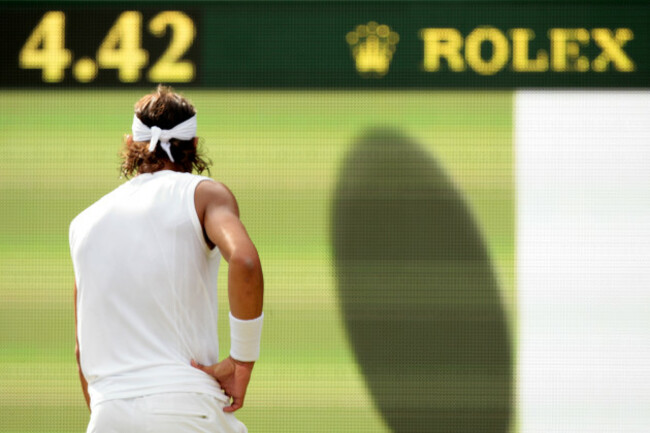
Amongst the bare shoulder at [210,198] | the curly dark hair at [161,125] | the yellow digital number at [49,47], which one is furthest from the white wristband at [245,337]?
the yellow digital number at [49,47]

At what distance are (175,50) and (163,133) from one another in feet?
5.03

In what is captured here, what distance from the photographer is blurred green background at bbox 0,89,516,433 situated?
3762 mm

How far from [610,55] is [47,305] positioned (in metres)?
2.46

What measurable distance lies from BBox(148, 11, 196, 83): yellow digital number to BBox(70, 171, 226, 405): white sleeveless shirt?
1659mm

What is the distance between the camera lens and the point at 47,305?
12.6 ft

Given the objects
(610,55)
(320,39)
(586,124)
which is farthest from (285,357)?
(610,55)

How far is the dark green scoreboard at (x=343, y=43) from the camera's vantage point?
3.80 meters

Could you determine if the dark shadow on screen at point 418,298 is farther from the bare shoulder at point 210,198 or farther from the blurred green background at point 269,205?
the bare shoulder at point 210,198

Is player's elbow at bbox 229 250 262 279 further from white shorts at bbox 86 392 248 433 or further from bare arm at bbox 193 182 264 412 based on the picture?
white shorts at bbox 86 392 248 433

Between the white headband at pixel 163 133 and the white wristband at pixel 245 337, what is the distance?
0.46 m

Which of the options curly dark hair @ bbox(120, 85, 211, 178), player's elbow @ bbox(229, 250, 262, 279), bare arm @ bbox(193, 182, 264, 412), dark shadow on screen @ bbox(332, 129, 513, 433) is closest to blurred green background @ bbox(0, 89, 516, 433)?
dark shadow on screen @ bbox(332, 129, 513, 433)

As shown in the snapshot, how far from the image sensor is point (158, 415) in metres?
2.14

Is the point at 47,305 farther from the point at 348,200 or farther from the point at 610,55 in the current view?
the point at 610,55

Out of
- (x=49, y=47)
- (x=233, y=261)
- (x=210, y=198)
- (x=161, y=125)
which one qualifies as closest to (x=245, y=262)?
(x=233, y=261)
